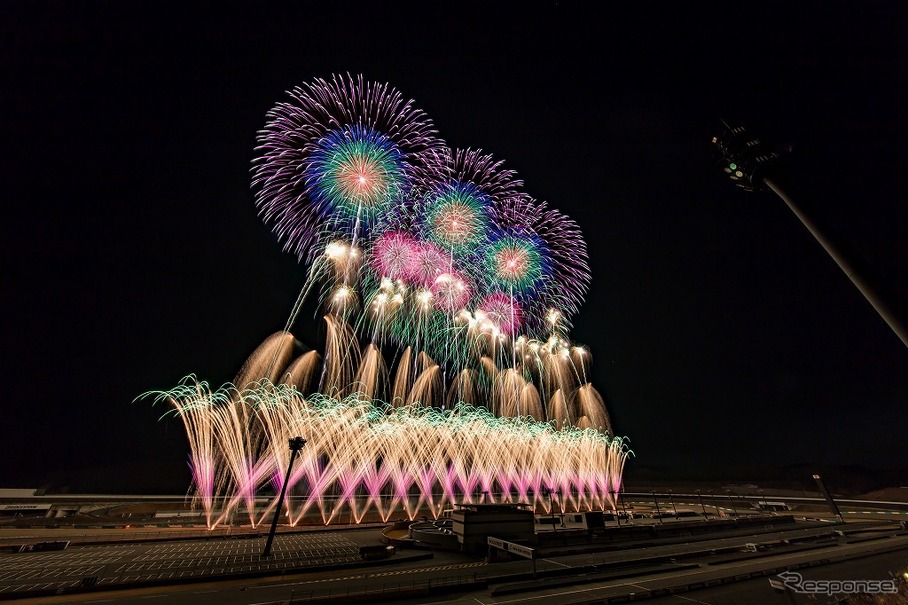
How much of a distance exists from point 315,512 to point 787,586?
5540cm

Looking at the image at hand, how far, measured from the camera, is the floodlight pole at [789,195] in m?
25.6

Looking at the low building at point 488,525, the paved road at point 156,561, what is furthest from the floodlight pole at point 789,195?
the paved road at point 156,561

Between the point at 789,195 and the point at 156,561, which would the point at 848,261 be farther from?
the point at 156,561

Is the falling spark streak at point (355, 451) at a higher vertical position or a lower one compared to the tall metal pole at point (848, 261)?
lower

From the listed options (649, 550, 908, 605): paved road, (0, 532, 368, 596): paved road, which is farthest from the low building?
(649, 550, 908, 605): paved road

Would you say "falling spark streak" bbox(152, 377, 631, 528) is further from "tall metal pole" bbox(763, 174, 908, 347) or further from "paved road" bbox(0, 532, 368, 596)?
"tall metal pole" bbox(763, 174, 908, 347)

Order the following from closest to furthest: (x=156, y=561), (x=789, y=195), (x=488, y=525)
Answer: (x=156, y=561), (x=789, y=195), (x=488, y=525)

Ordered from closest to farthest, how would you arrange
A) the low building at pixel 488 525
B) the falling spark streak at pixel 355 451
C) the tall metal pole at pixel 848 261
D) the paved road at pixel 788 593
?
the tall metal pole at pixel 848 261
the paved road at pixel 788 593
the low building at pixel 488 525
the falling spark streak at pixel 355 451

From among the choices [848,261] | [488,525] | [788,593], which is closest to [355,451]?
[488,525]

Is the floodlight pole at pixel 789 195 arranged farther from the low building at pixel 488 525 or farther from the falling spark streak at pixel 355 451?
the falling spark streak at pixel 355 451

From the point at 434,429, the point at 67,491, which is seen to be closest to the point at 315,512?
the point at 434,429

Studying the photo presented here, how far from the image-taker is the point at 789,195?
109 ft

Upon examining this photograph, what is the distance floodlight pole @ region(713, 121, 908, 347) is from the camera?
25.6 meters

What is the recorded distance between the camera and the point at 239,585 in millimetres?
26750
